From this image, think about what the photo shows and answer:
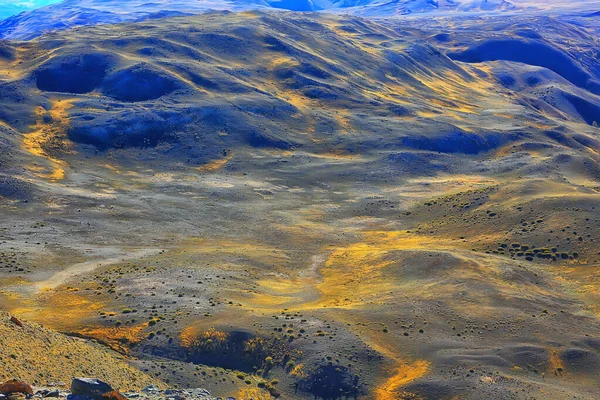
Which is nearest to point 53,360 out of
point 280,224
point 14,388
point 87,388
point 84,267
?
point 14,388

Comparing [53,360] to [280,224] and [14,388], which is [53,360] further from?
[280,224]

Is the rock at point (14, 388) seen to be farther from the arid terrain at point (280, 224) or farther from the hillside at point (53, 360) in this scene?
the arid terrain at point (280, 224)

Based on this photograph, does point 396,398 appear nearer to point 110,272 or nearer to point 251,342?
point 251,342

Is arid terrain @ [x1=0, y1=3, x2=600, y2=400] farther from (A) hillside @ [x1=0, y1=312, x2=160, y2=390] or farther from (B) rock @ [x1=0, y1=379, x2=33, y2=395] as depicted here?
(B) rock @ [x1=0, y1=379, x2=33, y2=395]

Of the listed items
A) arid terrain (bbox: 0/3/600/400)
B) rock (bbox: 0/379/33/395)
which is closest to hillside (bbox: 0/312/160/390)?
arid terrain (bbox: 0/3/600/400)

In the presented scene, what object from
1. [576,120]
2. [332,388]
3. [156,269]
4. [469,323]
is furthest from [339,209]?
[576,120]

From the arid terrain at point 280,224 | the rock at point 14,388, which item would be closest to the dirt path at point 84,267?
the arid terrain at point 280,224
